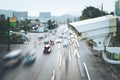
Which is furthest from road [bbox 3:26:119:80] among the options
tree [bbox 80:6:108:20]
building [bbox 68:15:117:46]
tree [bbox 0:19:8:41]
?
tree [bbox 80:6:108:20]

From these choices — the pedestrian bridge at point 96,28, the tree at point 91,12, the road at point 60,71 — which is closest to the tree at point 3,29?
the road at point 60,71

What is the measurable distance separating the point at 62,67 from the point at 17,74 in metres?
8.92

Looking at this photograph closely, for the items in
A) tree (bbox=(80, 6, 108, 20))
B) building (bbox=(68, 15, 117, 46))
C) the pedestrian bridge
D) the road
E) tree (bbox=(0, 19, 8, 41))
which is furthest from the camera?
tree (bbox=(80, 6, 108, 20))

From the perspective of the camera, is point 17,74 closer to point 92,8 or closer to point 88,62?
point 88,62

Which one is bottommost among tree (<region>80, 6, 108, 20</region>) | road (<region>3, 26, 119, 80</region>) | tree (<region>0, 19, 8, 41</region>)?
road (<region>3, 26, 119, 80</region>)

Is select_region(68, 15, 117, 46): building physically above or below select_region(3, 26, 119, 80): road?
above

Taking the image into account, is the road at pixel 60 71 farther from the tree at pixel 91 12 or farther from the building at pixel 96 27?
the tree at pixel 91 12

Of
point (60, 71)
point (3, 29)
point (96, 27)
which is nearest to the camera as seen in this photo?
point (96, 27)

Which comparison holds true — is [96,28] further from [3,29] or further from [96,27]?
[3,29]

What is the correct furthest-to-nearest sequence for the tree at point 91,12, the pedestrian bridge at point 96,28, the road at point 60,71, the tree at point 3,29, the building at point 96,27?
1. the tree at point 91,12
2. the tree at point 3,29
3. the road at point 60,71
4. the building at point 96,27
5. the pedestrian bridge at point 96,28

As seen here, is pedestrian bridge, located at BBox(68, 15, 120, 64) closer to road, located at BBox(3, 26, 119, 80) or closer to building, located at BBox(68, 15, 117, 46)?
building, located at BBox(68, 15, 117, 46)

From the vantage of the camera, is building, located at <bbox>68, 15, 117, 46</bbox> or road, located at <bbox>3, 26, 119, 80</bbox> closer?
building, located at <bbox>68, 15, 117, 46</bbox>

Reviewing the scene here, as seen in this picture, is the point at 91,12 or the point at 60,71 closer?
the point at 60,71

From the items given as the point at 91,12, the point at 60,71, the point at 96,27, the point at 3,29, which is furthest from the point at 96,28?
the point at 91,12
